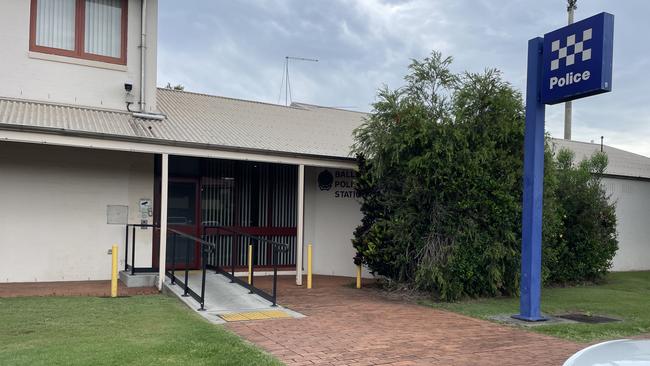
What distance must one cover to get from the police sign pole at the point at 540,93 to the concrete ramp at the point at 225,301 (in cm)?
378

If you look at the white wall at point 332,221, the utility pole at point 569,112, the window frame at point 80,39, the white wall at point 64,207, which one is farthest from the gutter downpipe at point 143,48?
the utility pole at point 569,112

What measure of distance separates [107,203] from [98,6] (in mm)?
4342

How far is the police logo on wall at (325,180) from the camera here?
14.4 m

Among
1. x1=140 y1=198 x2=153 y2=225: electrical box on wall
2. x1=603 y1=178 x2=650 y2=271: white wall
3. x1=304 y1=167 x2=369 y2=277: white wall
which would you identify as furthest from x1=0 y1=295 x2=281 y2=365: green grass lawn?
x1=603 y1=178 x2=650 y2=271: white wall

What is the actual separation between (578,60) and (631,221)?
1186 cm

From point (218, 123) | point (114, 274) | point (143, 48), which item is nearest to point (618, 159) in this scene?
point (218, 123)

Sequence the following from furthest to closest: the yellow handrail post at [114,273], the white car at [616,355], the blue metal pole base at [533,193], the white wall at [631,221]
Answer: the white wall at [631,221]
the yellow handrail post at [114,273]
the blue metal pole base at [533,193]
the white car at [616,355]

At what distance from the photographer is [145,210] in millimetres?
12250

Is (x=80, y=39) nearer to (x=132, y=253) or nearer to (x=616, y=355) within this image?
(x=132, y=253)

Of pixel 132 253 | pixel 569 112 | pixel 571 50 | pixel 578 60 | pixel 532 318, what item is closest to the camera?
pixel 578 60

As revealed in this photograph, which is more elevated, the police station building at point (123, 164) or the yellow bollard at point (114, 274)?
the police station building at point (123, 164)

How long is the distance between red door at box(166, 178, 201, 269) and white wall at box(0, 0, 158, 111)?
1.90 metres

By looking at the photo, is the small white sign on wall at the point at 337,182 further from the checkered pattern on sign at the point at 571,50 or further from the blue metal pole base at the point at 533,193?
the checkered pattern on sign at the point at 571,50

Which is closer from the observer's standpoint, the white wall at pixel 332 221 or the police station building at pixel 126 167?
the police station building at pixel 126 167
